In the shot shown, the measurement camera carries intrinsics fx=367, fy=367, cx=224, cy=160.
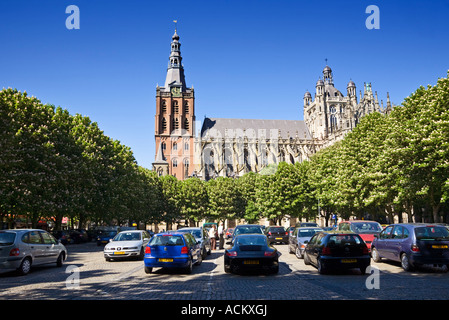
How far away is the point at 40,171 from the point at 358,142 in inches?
1158

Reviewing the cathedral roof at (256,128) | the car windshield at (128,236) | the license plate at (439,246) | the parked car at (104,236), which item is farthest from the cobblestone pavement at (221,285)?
the cathedral roof at (256,128)

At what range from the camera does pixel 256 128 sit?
390 ft

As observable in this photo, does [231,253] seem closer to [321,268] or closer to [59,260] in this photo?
[321,268]

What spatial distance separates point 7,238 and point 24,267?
1.22 metres

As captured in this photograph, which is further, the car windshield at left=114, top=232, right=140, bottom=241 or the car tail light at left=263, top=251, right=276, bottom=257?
the car windshield at left=114, top=232, right=140, bottom=241

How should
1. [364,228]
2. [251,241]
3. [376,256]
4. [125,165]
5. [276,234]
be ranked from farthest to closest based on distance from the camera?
[125,165] → [276,234] → [364,228] → [376,256] → [251,241]

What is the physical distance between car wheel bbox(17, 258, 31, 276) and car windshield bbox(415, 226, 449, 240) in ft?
46.4

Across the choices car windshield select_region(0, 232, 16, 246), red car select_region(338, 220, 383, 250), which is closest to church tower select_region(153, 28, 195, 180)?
red car select_region(338, 220, 383, 250)

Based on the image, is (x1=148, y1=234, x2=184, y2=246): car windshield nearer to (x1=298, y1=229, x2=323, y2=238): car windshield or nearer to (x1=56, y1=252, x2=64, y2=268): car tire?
(x1=56, y1=252, x2=64, y2=268): car tire

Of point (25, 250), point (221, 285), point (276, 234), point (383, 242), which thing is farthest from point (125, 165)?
point (221, 285)

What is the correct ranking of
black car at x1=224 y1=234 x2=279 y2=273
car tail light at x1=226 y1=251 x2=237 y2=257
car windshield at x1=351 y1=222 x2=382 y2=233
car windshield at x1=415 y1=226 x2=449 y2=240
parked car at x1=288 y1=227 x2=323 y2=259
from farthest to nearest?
car windshield at x1=351 y1=222 x2=382 y2=233, parked car at x1=288 y1=227 x2=323 y2=259, car windshield at x1=415 y1=226 x2=449 y2=240, car tail light at x1=226 y1=251 x2=237 y2=257, black car at x1=224 y1=234 x2=279 y2=273

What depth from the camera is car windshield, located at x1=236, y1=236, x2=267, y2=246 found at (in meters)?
13.2

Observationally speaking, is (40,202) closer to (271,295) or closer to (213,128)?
(271,295)
